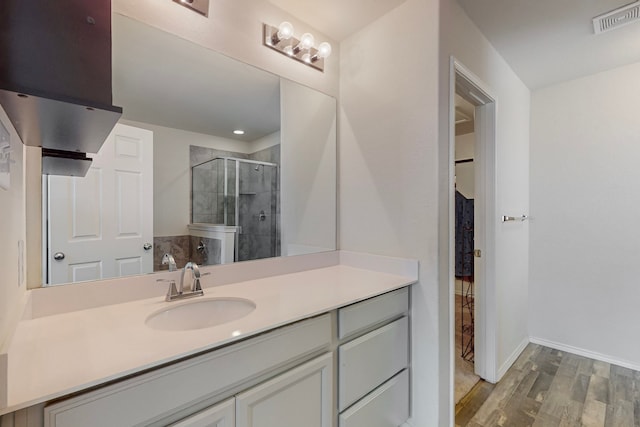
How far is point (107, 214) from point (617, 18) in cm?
283

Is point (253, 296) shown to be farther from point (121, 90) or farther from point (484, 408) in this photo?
point (484, 408)

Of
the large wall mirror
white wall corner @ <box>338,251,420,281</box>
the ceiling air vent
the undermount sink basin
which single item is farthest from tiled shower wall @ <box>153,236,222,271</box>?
the ceiling air vent

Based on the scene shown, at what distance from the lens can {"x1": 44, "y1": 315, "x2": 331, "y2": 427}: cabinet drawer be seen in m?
0.65

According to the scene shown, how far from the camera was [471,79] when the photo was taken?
174cm

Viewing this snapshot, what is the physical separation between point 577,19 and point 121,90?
2447 millimetres

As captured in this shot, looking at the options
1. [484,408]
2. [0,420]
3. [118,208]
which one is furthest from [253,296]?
[484,408]

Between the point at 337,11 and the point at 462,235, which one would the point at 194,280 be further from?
the point at 462,235

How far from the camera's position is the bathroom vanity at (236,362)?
660 mm

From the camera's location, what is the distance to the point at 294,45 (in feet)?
5.59

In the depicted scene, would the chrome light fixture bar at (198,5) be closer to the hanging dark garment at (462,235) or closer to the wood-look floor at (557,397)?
the wood-look floor at (557,397)

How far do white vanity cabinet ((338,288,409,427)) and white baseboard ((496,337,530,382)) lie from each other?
1051 mm

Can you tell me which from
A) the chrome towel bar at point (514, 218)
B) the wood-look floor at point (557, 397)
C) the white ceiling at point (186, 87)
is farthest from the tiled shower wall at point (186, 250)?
the chrome towel bar at point (514, 218)

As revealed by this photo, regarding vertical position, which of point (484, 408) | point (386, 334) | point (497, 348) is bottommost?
point (484, 408)

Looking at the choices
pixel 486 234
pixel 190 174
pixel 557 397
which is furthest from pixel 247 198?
pixel 557 397
